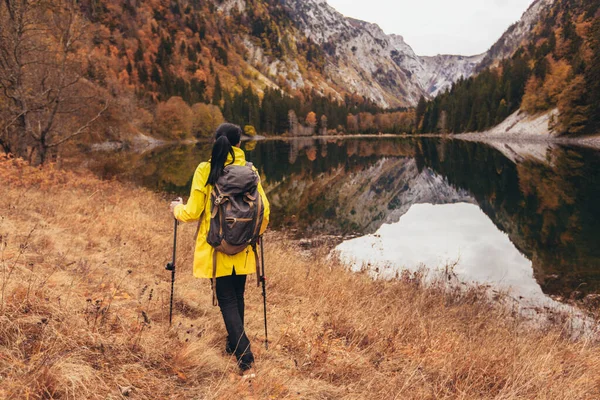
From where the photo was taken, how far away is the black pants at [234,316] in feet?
13.6

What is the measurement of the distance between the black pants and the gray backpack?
0.91ft

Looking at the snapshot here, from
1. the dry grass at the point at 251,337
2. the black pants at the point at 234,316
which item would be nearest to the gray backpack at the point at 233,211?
the black pants at the point at 234,316

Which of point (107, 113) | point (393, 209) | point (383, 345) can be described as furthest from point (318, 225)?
point (107, 113)

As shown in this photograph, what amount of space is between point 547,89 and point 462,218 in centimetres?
7391

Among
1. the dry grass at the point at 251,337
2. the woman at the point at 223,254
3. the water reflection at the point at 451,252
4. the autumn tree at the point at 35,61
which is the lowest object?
the water reflection at the point at 451,252

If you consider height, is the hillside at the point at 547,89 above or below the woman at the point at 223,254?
above

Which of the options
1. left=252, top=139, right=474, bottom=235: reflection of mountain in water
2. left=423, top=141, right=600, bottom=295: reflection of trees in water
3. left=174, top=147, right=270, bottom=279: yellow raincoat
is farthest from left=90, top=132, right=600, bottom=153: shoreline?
left=174, top=147, right=270, bottom=279: yellow raincoat

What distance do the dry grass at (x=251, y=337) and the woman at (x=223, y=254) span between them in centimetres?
40

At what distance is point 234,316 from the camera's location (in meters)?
4.23

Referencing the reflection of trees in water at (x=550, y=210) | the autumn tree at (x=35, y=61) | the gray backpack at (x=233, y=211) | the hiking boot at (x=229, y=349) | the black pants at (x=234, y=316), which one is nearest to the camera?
the gray backpack at (x=233, y=211)

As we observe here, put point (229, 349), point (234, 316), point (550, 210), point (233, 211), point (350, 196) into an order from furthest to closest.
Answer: point (350, 196) < point (550, 210) < point (229, 349) < point (234, 316) < point (233, 211)

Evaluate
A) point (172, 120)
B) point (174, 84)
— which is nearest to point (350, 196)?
point (172, 120)

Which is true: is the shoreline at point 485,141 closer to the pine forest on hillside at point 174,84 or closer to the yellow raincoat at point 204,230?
the pine forest on hillside at point 174,84

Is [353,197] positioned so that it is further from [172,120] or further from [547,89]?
[547,89]
